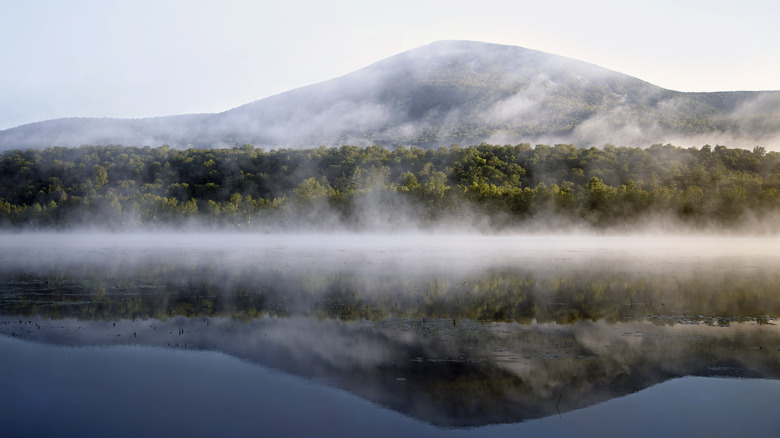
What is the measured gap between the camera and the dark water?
389 inches

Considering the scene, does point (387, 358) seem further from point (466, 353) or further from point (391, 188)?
point (391, 188)

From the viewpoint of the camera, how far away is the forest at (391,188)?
82.8 m

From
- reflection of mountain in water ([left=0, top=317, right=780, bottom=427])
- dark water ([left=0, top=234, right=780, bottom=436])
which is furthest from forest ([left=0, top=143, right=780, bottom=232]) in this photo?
reflection of mountain in water ([left=0, top=317, right=780, bottom=427])

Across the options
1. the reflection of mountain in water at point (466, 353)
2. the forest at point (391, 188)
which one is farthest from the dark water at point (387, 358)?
the forest at point (391, 188)

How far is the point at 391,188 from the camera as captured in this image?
94.1 meters

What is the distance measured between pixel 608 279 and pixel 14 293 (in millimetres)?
22112

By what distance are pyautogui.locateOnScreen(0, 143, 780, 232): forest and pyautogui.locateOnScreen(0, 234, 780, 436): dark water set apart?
198 feet

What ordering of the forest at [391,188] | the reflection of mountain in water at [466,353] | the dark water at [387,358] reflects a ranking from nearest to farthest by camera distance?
the dark water at [387,358]
the reflection of mountain in water at [466,353]
the forest at [391,188]

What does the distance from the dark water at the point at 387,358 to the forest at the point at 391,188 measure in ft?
198

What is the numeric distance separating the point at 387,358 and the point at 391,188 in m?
81.5

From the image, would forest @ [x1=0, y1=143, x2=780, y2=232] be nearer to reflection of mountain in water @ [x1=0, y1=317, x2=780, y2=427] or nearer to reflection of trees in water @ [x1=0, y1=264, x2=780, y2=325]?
reflection of trees in water @ [x1=0, y1=264, x2=780, y2=325]

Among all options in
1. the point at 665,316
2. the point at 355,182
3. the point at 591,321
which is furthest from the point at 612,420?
the point at 355,182

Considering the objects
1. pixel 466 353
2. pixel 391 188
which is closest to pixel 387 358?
pixel 466 353

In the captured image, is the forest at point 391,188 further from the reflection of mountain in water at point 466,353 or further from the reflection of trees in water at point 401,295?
the reflection of mountain in water at point 466,353
